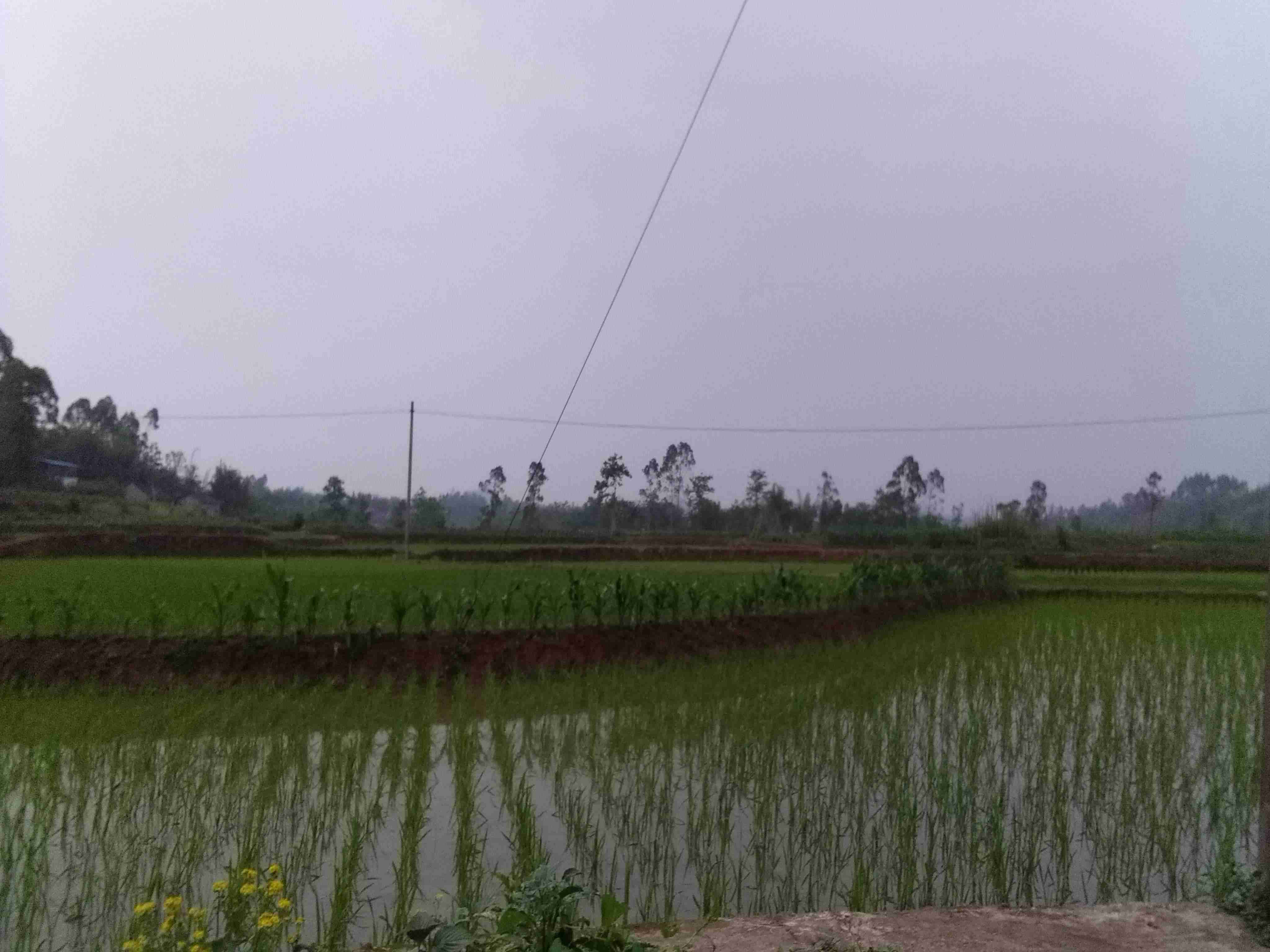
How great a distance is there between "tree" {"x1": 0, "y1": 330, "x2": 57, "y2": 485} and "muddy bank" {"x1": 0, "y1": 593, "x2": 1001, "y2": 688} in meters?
3.37

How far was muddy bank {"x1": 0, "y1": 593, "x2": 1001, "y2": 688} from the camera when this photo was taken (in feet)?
23.7

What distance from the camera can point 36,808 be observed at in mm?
3930

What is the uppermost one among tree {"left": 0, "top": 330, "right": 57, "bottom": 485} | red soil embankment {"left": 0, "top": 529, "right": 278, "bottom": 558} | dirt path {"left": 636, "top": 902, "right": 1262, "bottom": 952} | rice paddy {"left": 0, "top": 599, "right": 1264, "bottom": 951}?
tree {"left": 0, "top": 330, "right": 57, "bottom": 485}

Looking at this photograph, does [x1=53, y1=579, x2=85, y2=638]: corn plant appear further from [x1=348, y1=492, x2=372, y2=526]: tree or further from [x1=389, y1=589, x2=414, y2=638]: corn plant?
[x1=348, y1=492, x2=372, y2=526]: tree

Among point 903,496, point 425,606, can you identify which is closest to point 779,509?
point 903,496

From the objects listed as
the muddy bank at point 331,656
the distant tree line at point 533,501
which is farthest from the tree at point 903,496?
the muddy bank at point 331,656

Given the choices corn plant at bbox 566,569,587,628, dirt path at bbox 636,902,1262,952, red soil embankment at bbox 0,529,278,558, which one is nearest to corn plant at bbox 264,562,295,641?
corn plant at bbox 566,569,587,628

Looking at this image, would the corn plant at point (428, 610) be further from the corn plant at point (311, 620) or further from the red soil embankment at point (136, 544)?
the red soil embankment at point (136, 544)

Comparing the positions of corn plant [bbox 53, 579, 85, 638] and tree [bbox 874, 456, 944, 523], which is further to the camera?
tree [bbox 874, 456, 944, 523]

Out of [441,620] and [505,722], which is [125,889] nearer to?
[505,722]

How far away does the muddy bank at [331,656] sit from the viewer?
723 centimetres

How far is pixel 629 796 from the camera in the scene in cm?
461

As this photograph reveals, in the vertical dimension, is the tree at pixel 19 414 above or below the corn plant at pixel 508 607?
above

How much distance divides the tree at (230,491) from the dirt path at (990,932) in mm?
14743
